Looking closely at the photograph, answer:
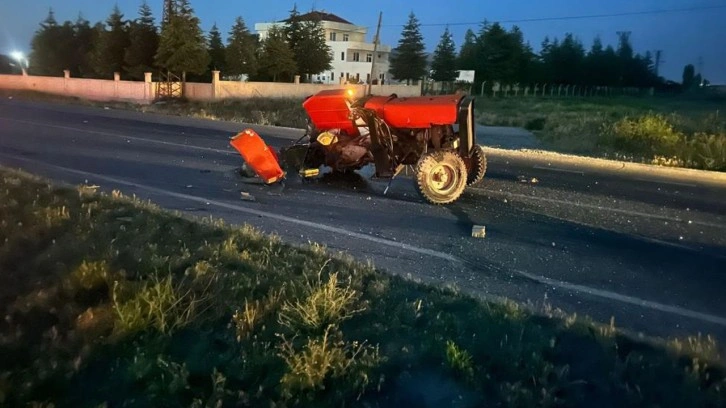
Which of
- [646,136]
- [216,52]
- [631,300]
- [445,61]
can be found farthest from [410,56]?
[631,300]

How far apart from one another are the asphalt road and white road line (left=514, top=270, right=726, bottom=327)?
20 mm

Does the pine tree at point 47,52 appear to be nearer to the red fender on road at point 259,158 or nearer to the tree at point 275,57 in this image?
the tree at point 275,57

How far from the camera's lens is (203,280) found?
5578 millimetres

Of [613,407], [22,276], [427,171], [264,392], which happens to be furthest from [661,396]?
[427,171]

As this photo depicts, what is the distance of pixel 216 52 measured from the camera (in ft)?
177

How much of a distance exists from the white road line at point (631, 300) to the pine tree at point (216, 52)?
4773 cm

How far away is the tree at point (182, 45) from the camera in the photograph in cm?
4606

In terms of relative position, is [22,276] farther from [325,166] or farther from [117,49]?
[117,49]

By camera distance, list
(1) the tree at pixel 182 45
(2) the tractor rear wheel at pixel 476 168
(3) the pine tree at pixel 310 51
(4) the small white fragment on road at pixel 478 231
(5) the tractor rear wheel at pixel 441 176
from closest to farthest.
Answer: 1. (4) the small white fragment on road at pixel 478 231
2. (5) the tractor rear wheel at pixel 441 176
3. (2) the tractor rear wheel at pixel 476 168
4. (1) the tree at pixel 182 45
5. (3) the pine tree at pixel 310 51

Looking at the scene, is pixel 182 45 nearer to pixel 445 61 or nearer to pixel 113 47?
pixel 113 47

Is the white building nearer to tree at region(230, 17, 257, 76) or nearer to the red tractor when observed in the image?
tree at region(230, 17, 257, 76)

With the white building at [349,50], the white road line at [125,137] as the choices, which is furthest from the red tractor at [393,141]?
the white building at [349,50]

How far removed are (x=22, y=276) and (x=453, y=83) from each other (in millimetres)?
64842

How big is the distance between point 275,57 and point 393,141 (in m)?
43.5
